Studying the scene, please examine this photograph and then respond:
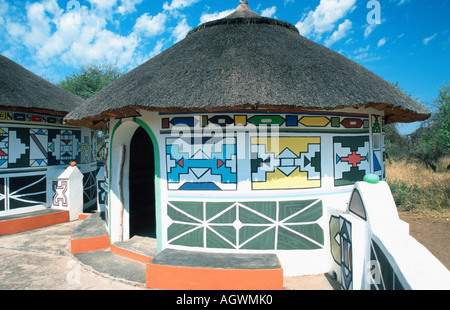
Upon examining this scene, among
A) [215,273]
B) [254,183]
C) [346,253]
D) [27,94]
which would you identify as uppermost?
[27,94]

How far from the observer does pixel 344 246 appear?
10.7 feet

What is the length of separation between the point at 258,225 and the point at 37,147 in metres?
6.52

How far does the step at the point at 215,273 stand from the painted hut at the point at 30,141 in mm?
5250

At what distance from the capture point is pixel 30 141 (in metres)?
7.27

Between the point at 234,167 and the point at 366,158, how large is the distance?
2.25m

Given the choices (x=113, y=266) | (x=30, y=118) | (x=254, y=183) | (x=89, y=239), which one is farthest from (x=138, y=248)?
(x=30, y=118)

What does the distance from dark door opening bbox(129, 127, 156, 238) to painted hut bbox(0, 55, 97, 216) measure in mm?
2775

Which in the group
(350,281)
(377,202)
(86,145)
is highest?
(86,145)

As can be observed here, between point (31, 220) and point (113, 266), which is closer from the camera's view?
point (113, 266)

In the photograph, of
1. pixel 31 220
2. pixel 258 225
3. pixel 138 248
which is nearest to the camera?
pixel 258 225

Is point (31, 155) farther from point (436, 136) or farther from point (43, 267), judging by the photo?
point (436, 136)

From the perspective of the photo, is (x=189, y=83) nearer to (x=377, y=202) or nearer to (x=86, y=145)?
(x=377, y=202)
